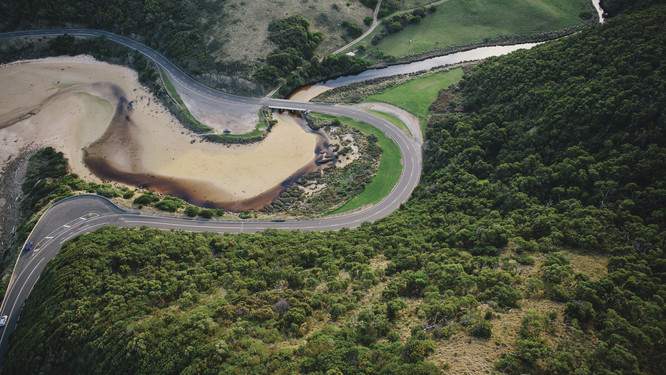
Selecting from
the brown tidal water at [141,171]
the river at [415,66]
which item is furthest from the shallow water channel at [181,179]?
the river at [415,66]

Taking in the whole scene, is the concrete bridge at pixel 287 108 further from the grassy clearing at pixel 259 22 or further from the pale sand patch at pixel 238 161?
the grassy clearing at pixel 259 22

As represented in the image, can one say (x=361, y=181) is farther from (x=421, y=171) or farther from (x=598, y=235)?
(x=598, y=235)

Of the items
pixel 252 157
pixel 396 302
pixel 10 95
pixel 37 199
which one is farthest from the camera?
pixel 10 95

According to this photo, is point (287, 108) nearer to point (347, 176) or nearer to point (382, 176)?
point (347, 176)

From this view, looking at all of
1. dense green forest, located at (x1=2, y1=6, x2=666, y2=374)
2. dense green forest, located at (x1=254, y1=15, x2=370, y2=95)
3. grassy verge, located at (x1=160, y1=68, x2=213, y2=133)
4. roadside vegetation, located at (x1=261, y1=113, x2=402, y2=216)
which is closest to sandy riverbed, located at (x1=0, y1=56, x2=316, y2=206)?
grassy verge, located at (x1=160, y1=68, x2=213, y2=133)

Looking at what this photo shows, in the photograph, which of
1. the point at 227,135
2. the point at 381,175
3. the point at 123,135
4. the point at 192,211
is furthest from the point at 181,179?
the point at 381,175

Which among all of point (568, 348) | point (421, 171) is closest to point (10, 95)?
point (421, 171)
